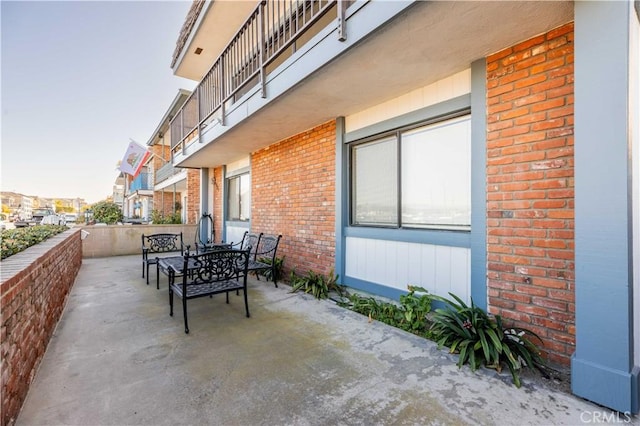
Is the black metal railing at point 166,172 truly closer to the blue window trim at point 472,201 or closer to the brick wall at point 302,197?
the brick wall at point 302,197

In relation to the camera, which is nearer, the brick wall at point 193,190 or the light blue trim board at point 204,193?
the light blue trim board at point 204,193

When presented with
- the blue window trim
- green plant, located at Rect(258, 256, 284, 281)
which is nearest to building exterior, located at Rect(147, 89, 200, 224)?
green plant, located at Rect(258, 256, 284, 281)

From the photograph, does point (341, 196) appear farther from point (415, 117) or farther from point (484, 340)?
point (484, 340)

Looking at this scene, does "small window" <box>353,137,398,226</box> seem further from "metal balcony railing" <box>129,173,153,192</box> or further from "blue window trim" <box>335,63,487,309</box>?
"metal balcony railing" <box>129,173,153,192</box>

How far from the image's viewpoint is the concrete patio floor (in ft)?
6.19

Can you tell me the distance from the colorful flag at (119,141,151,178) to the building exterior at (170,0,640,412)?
8768 millimetres

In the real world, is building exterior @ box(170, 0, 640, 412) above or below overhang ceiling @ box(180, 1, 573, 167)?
below

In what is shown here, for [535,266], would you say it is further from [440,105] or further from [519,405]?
[440,105]

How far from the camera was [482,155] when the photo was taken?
297 cm

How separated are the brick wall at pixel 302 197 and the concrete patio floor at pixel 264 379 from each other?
174cm

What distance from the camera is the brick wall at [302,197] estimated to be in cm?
509

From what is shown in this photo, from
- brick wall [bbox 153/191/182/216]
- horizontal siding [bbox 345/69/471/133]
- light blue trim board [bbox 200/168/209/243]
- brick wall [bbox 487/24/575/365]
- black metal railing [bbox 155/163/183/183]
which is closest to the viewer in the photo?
brick wall [bbox 487/24/575/365]

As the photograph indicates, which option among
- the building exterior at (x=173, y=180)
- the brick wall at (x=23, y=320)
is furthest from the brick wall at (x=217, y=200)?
the brick wall at (x=23, y=320)

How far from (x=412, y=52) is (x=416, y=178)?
61.1 inches
